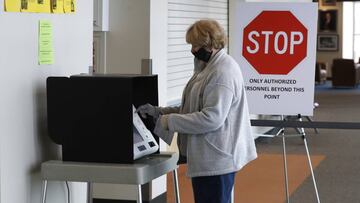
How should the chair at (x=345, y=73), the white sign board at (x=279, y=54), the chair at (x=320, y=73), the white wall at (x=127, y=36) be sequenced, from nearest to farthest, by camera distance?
the white sign board at (x=279, y=54) < the white wall at (x=127, y=36) < the chair at (x=345, y=73) < the chair at (x=320, y=73)

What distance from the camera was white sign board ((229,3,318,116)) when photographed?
6.08 m

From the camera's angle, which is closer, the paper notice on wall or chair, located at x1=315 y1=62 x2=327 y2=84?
the paper notice on wall

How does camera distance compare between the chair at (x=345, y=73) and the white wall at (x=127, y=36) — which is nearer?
the white wall at (x=127, y=36)

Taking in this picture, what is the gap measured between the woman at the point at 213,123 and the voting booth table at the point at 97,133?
19 cm

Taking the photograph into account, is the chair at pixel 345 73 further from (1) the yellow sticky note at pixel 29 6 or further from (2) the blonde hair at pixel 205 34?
(1) the yellow sticky note at pixel 29 6

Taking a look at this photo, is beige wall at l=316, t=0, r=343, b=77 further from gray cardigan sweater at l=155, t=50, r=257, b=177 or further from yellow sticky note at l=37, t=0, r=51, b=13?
yellow sticky note at l=37, t=0, r=51, b=13

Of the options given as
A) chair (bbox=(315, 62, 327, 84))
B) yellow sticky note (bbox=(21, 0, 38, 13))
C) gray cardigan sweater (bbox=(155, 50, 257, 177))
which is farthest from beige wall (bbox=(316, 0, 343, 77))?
yellow sticky note (bbox=(21, 0, 38, 13))

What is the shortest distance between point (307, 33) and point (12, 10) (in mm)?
2884

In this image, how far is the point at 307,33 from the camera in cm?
608

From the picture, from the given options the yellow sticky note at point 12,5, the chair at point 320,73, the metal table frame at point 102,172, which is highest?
the yellow sticky note at point 12,5

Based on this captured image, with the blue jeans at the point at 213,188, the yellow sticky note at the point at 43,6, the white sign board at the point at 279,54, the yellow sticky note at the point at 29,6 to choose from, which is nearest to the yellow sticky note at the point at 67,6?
the yellow sticky note at the point at 43,6

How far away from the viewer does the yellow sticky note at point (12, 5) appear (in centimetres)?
375

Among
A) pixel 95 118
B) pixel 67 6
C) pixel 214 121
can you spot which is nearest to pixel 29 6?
pixel 67 6

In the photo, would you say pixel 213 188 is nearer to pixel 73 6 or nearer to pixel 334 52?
pixel 73 6
